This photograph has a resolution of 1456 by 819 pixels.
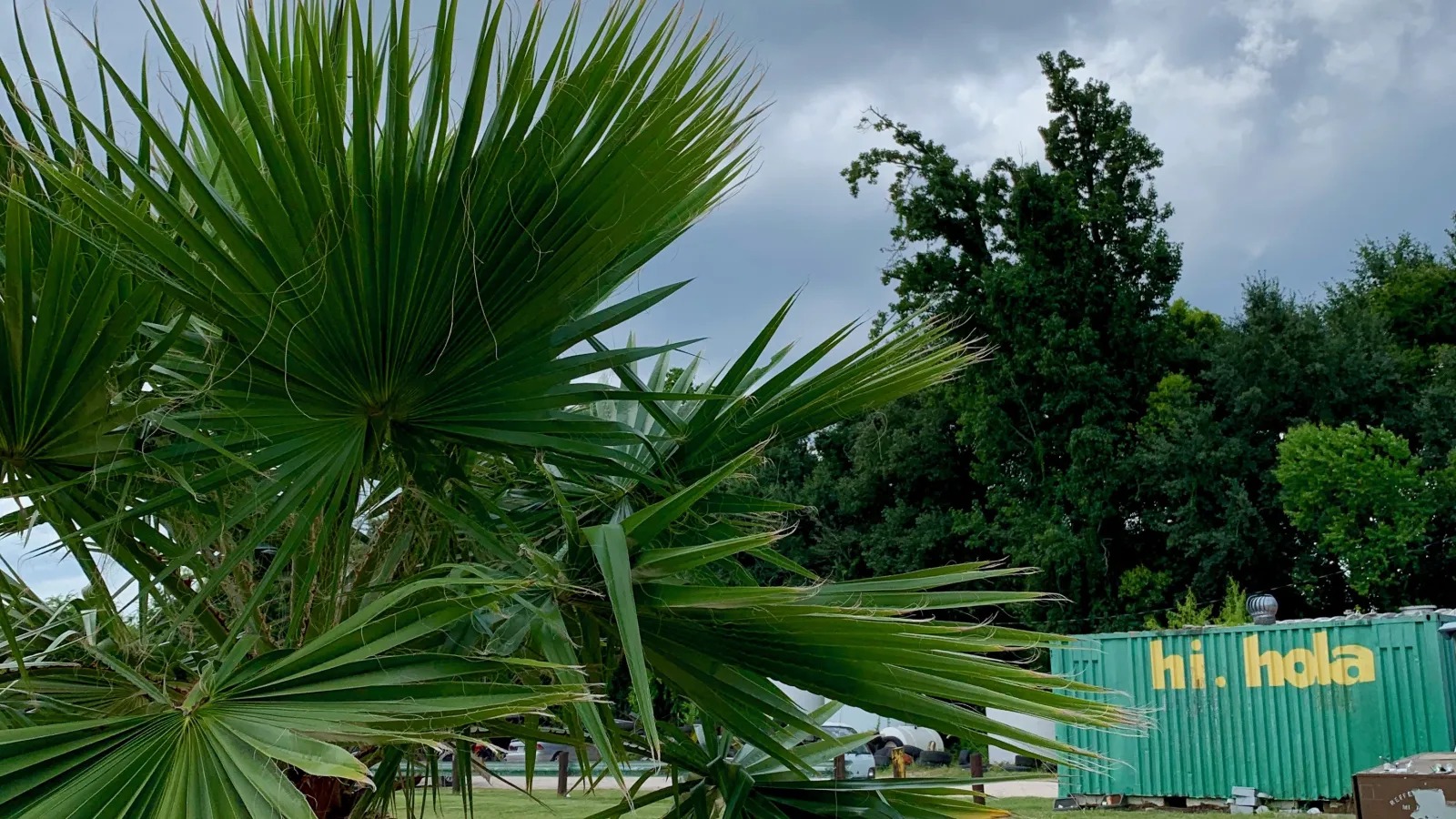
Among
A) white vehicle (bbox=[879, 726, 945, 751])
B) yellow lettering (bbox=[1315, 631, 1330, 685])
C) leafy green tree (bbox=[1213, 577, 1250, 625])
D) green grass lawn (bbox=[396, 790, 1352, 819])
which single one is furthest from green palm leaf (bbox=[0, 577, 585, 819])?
white vehicle (bbox=[879, 726, 945, 751])

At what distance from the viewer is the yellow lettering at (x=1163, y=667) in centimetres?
1477

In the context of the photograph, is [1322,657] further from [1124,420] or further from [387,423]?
[1124,420]

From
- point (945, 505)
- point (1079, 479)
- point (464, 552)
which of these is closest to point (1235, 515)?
point (1079, 479)

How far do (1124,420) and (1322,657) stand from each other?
53.6 ft

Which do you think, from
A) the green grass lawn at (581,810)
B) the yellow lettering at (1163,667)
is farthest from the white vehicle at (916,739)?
the yellow lettering at (1163,667)

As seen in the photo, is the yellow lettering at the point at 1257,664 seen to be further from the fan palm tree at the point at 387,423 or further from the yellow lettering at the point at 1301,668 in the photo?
the fan palm tree at the point at 387,423

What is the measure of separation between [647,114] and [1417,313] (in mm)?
35788

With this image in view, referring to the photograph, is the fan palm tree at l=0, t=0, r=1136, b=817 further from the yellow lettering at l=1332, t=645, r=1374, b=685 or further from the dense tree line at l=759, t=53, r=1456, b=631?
the dense tree line at l=759, t=53, r=1456, b=631

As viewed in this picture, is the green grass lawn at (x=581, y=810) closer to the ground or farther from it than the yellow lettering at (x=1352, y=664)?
closer to the ground

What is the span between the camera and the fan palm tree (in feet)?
6.36

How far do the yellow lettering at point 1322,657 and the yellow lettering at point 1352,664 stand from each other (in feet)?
0.31

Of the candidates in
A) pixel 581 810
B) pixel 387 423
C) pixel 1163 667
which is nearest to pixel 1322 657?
pixel 1163 667

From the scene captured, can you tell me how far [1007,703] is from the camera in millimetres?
2191

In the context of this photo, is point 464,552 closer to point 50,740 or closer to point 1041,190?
point 50,740
